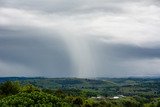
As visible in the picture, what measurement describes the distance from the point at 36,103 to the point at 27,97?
6.33 metres

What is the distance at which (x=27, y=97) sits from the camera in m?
195

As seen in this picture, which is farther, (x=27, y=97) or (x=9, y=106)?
(x=27, y=97)

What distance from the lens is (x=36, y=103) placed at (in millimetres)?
192500

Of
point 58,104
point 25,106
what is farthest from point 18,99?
point 58,104

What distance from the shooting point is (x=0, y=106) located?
178250 millimetres

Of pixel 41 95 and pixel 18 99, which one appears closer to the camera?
pixel 18 99

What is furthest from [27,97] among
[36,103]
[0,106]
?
[0,106]

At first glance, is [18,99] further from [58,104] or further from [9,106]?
[58,104]

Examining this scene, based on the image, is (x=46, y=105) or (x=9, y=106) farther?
(x=46, y=105)

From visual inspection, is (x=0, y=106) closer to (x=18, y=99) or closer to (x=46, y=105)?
(x=18, y=99)

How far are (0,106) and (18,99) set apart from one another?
12.1 metres

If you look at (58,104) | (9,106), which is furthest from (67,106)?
(9,106)

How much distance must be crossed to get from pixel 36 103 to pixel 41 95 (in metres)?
8.34

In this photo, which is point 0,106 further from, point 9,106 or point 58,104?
point 58,104
